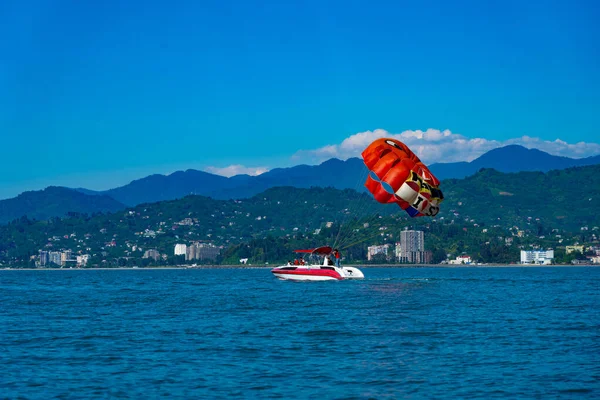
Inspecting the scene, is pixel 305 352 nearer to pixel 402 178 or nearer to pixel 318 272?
pixel 402 178

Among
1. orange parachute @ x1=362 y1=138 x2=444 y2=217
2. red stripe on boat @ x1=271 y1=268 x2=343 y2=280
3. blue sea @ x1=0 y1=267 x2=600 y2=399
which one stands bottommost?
blue sea @ x1=0 y1=267 x2=600 y2=399

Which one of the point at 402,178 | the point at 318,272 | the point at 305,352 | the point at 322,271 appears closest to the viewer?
the point at 305,352

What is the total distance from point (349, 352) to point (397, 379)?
634 centimetres

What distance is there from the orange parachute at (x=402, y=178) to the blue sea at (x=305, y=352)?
1043cm

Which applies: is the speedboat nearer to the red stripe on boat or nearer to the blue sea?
the red stripe on boat

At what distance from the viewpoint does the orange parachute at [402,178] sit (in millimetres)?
67562

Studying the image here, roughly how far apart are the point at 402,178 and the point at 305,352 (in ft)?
111

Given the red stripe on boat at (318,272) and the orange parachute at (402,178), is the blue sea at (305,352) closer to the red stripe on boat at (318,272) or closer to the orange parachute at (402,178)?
the orange parachute at (402,178)

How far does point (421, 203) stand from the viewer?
68250 mm

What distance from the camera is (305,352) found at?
3566 cm

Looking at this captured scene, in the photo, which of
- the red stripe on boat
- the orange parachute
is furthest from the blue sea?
the red stripe on boat

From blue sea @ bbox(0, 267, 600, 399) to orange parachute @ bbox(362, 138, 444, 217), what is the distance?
10.4 m

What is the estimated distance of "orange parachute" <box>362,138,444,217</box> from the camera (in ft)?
222

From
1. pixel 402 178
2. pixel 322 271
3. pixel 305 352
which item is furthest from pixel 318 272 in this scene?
pixel 305 352
